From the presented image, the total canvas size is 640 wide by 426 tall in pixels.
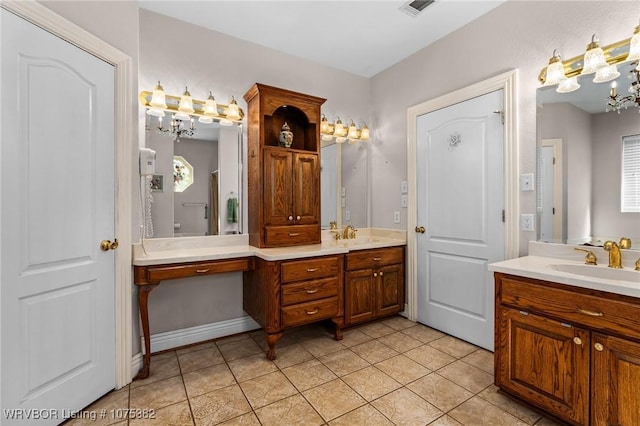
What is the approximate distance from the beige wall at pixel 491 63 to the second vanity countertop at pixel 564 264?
19 cm

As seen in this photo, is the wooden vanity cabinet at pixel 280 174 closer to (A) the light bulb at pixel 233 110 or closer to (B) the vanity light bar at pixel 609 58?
(A) the light bulb at pixel 233 110

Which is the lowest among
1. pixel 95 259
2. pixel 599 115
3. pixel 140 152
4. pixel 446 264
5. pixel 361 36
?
pixel 446 264

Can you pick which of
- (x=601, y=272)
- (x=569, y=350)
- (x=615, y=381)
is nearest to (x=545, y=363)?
(x=569, y=350)

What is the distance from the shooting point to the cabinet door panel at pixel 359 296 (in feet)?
8.91

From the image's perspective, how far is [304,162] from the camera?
9.16ft

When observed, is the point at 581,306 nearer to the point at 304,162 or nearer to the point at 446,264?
the point at 446,264

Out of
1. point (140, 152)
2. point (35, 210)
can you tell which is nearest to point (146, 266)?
point (35, 210)

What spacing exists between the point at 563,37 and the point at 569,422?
2.35 metres

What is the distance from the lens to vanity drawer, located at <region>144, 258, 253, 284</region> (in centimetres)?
203

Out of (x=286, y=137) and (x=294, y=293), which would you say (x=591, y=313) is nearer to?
(x=294, y=293)

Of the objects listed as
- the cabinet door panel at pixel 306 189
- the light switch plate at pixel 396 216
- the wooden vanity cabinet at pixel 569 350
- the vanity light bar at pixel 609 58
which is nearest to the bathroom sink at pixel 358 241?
the light switch plate at pixel 396 216

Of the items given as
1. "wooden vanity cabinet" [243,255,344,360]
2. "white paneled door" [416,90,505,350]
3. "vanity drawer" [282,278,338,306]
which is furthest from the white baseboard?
"white paneled door" [416,90,505,350]

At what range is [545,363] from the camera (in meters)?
1.58

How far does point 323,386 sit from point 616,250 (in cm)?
195
